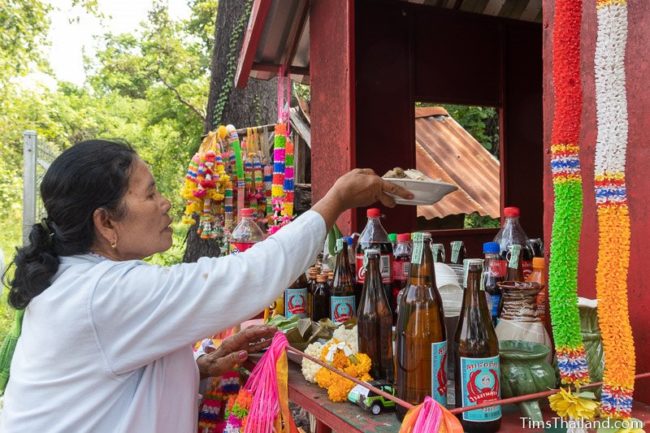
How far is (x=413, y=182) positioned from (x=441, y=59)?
323 cm

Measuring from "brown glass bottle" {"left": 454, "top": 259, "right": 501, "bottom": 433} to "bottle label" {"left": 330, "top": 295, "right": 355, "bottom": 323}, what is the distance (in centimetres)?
75

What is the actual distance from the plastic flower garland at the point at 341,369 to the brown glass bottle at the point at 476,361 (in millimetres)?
312

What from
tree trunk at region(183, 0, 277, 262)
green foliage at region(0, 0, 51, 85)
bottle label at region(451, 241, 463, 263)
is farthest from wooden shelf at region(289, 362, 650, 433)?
green foliage at region(0, 0, 51, 85)

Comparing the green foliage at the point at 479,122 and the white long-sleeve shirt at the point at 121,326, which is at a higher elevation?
the green foliage at the point at 479,122

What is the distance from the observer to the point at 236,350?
192 centimetres

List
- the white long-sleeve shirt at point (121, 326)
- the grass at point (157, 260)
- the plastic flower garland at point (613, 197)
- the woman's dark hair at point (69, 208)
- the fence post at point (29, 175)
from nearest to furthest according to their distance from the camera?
the plastic flower garland at point (613, 197) → the white long-sleeve shirt at point (121, 326) → the woman's dark hair at point (69, 208) → the fence post at point (29, 175) → the grass at point (157, 260)

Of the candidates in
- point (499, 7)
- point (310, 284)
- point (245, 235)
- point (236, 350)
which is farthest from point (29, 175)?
point (499, 7)

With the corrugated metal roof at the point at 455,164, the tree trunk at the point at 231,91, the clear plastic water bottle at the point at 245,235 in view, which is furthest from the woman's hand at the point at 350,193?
the tree trunk at the point at 231,91

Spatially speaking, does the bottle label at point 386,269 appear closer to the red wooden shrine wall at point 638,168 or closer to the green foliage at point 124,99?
the red wooden shrine wall at point 638,168

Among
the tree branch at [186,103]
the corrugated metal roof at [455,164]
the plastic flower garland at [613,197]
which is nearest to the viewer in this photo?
the plastic flower garland at [613,197]

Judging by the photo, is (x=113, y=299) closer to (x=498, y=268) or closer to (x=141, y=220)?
(x=141, y=220)

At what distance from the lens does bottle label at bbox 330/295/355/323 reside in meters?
2.07

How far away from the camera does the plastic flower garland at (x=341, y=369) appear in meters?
1.49

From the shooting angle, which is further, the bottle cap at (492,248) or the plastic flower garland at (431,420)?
the bottle cap at (492,248)
